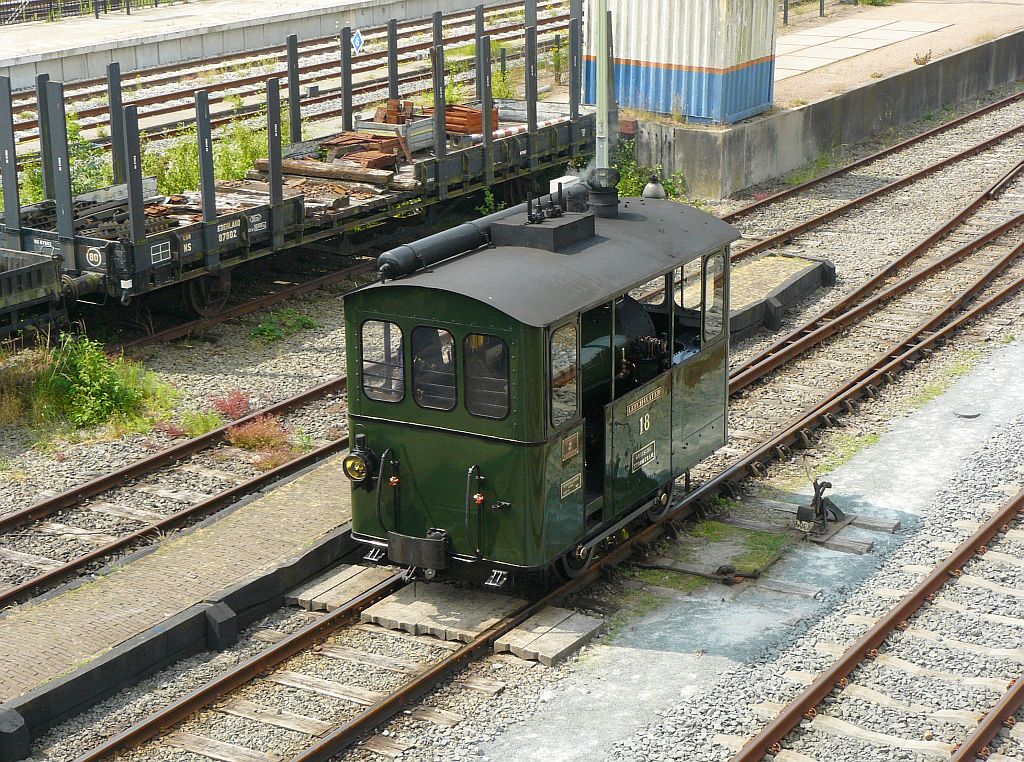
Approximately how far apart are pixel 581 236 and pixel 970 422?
5.63 m

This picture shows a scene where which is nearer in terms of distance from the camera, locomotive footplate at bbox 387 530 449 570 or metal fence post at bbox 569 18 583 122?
locomotive footplate at bbox 387 530 449 570

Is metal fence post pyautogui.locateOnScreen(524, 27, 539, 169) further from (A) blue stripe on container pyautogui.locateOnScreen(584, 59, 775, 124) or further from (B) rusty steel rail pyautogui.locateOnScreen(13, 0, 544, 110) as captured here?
(B) rusty steel rail pyautogui.locateOnScreen(13, 0, 544, 110)

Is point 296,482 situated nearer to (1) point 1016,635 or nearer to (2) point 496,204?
(1) point 1016,635

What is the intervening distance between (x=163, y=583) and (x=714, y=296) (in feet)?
15.8

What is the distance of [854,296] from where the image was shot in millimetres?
18094

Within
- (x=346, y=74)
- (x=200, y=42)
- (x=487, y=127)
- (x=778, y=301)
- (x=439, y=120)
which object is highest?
(x=346, y=74)

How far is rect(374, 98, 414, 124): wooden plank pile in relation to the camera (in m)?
22.0

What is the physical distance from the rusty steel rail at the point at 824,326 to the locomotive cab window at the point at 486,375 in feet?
19.5

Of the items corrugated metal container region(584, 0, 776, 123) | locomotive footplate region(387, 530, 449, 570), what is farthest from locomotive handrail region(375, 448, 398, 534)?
corrugated metal container region(584, 0, 776, 123)

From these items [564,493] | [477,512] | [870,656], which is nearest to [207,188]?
[477,512]

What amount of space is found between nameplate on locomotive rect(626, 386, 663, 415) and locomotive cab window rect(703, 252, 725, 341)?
88 centimetres

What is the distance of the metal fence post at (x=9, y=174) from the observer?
16.2 m

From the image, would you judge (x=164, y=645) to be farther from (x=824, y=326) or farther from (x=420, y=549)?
(x=824, y=326)

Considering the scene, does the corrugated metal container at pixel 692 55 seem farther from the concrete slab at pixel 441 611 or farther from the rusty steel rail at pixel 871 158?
the concrete slab at pixel 441 611
